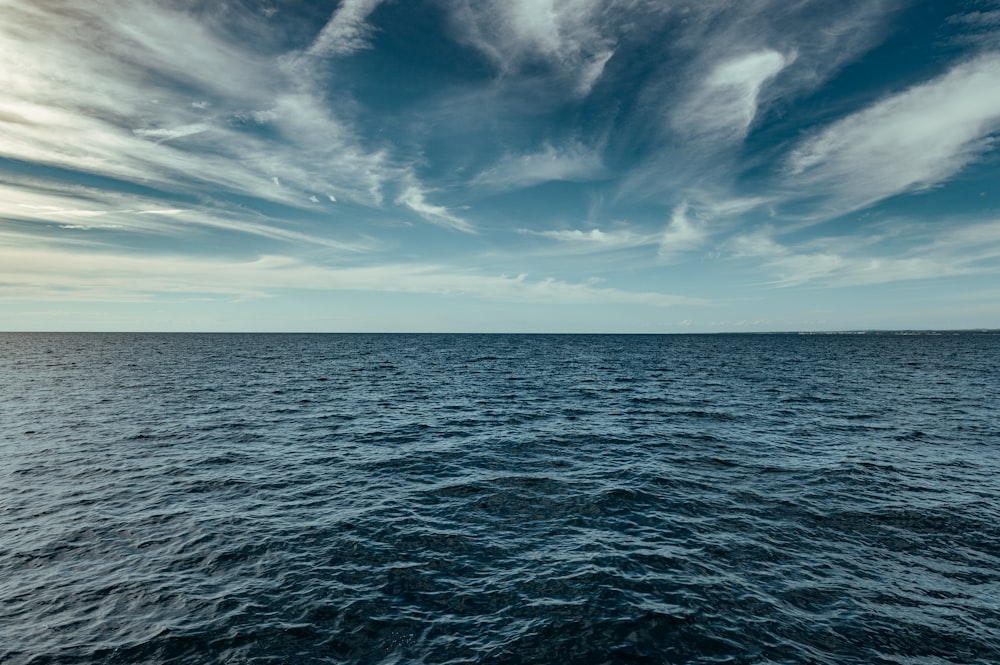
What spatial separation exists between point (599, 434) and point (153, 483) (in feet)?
81.8

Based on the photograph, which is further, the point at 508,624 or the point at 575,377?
the point at 575,377

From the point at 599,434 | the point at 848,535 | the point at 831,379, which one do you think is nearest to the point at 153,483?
the point at 599,434

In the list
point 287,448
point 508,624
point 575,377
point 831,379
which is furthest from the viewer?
point 575,377

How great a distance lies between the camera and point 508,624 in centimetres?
1207

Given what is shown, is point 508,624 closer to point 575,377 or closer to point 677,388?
point 677,388

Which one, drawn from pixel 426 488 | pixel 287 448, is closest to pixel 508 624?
pixel 426 488

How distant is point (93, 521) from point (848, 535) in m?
27.4

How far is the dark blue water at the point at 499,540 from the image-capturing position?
37.9 ft

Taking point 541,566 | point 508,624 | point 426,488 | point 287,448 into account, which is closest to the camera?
point 508,624

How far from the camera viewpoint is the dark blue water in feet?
37.9

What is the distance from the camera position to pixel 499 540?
1677cm

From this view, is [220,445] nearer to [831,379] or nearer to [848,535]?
[848,535]

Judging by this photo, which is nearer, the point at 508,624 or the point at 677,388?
the point at 508,624

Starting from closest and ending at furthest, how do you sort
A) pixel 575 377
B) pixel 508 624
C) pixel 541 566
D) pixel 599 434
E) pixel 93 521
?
pixel 508 624 < pixel 541 566 < pixel 93 521 < pixel 599 434 < pixel 575 377
